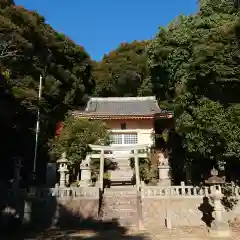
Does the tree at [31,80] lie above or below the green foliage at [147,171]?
above

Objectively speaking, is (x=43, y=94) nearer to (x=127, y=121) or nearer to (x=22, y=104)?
(x=22, y=104)

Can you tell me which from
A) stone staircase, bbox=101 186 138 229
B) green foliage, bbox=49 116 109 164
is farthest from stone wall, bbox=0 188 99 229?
green foliage, bbox=49 116 109 164

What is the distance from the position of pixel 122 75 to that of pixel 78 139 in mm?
20227

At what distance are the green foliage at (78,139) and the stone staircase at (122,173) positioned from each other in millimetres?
2136

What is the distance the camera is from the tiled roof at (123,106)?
76.2ft

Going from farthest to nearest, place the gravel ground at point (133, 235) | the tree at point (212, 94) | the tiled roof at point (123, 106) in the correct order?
the tiled roof at point (123, 106) < the tree at point (212, 94) < the gravel ground at point (133, 235)

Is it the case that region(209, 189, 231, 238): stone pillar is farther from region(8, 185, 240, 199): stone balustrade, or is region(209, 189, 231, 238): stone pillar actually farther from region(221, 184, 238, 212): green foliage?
region(221, 184, 238, 212): green foliage

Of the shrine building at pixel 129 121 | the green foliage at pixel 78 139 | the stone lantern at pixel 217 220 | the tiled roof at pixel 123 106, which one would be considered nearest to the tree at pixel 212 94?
the stone lantern at pixel 217 220

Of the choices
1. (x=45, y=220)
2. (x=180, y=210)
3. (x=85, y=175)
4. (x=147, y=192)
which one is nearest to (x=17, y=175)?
(x=45, y=220)

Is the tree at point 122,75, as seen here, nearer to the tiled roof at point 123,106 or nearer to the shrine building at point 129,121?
the tiled roof at point 123,106

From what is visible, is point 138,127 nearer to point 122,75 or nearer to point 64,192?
point 64,192

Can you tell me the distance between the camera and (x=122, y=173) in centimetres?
2072

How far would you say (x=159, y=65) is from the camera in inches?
822

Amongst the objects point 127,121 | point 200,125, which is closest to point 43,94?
point 127,121
